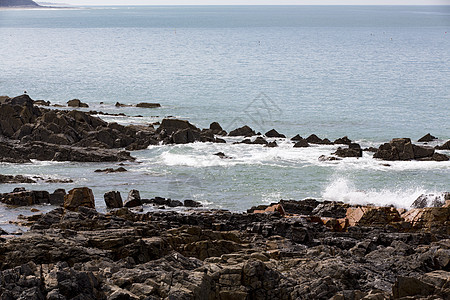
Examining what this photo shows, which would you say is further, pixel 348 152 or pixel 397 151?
pixel 348 152

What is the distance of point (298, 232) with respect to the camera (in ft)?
74.7

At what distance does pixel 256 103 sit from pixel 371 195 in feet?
156

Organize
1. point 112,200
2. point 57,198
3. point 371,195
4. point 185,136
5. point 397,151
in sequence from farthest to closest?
point 185,136
point 397,151
point 371,195
point 57,198
point 112,200

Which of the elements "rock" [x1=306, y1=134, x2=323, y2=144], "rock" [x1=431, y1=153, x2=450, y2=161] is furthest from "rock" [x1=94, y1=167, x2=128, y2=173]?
"rock" [x1=431, y1=153, x2=450, y2=161]

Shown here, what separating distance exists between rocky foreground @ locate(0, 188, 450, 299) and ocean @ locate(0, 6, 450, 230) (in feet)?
26.3

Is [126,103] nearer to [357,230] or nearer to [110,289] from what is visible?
[357,230]

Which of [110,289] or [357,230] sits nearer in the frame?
[110,289]

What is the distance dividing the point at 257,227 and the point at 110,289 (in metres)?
9.29

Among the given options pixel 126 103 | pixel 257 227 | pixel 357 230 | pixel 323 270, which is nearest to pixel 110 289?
pixel 323 270

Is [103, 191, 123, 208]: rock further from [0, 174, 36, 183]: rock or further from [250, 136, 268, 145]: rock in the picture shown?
[250, 136, 268, 145]: rock

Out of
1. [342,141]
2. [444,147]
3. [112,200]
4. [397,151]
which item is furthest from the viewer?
[342,141]

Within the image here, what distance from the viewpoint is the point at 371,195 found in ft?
112

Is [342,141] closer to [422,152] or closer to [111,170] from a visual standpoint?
[422,152]

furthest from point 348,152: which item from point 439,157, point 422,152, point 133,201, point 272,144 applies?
point 133,201
